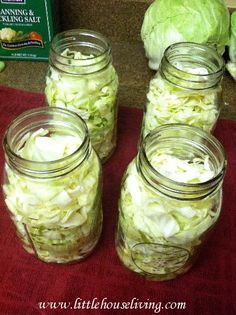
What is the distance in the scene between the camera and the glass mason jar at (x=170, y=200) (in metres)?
0.49

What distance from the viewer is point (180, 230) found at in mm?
505

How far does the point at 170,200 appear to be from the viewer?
19.4 inches

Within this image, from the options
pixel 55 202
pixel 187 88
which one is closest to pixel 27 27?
pixel 187 88

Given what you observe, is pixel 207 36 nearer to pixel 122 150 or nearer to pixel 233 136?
pixel 233 136

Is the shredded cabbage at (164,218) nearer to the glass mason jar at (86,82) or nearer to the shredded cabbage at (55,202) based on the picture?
the shredded cabbage at (55,202)

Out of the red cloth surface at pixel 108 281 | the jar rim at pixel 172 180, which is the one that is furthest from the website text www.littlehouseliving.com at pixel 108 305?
the jar rim at pixel 172 180

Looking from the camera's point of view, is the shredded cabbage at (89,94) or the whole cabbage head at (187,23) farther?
the whole cabbage head at (187,23)

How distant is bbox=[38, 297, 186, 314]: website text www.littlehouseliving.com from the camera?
58cm

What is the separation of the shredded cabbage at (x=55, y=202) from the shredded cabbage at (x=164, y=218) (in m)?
0.06

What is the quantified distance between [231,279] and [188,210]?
207 mm

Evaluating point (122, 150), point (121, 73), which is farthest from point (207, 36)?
point (122, 150)

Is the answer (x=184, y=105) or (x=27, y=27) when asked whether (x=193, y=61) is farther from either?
(x=27, y=27)

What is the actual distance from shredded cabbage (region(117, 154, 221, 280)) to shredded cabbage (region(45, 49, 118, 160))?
18 cm

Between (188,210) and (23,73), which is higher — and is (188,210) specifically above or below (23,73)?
above
